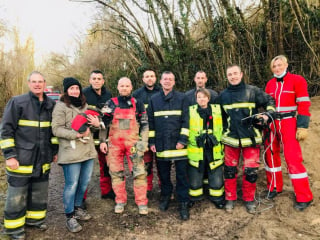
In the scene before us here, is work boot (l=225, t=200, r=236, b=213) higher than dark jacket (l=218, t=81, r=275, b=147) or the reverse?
the reverse

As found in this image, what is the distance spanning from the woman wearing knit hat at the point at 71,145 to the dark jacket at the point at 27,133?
0.57 feet

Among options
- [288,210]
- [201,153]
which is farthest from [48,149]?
[288,210]

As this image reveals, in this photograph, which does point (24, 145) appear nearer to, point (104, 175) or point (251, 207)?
point (104, 175)

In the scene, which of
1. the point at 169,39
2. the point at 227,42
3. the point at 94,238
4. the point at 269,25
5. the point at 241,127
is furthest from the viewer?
the point at 169,39

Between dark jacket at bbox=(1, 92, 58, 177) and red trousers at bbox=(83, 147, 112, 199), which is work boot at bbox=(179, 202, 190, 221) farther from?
dark jacket at bbox=(1, 92, 58, 177)

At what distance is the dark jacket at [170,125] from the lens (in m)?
3.49

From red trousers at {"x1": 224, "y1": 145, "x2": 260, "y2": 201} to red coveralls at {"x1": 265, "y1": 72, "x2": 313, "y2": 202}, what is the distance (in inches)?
18.5

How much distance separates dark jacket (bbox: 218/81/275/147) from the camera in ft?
11.2

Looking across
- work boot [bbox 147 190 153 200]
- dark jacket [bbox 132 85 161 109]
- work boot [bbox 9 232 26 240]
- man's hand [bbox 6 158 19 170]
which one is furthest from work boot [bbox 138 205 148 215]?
man's hand [bbox 6 158 19 170]

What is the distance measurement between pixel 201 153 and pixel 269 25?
12.7ft

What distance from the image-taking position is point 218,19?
6.12 meters

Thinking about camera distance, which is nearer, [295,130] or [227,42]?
[295,130]

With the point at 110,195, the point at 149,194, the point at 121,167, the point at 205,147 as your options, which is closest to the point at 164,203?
the point at 149,194

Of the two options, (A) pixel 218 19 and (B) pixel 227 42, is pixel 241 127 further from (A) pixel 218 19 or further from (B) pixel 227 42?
(A) pixel 218 19
